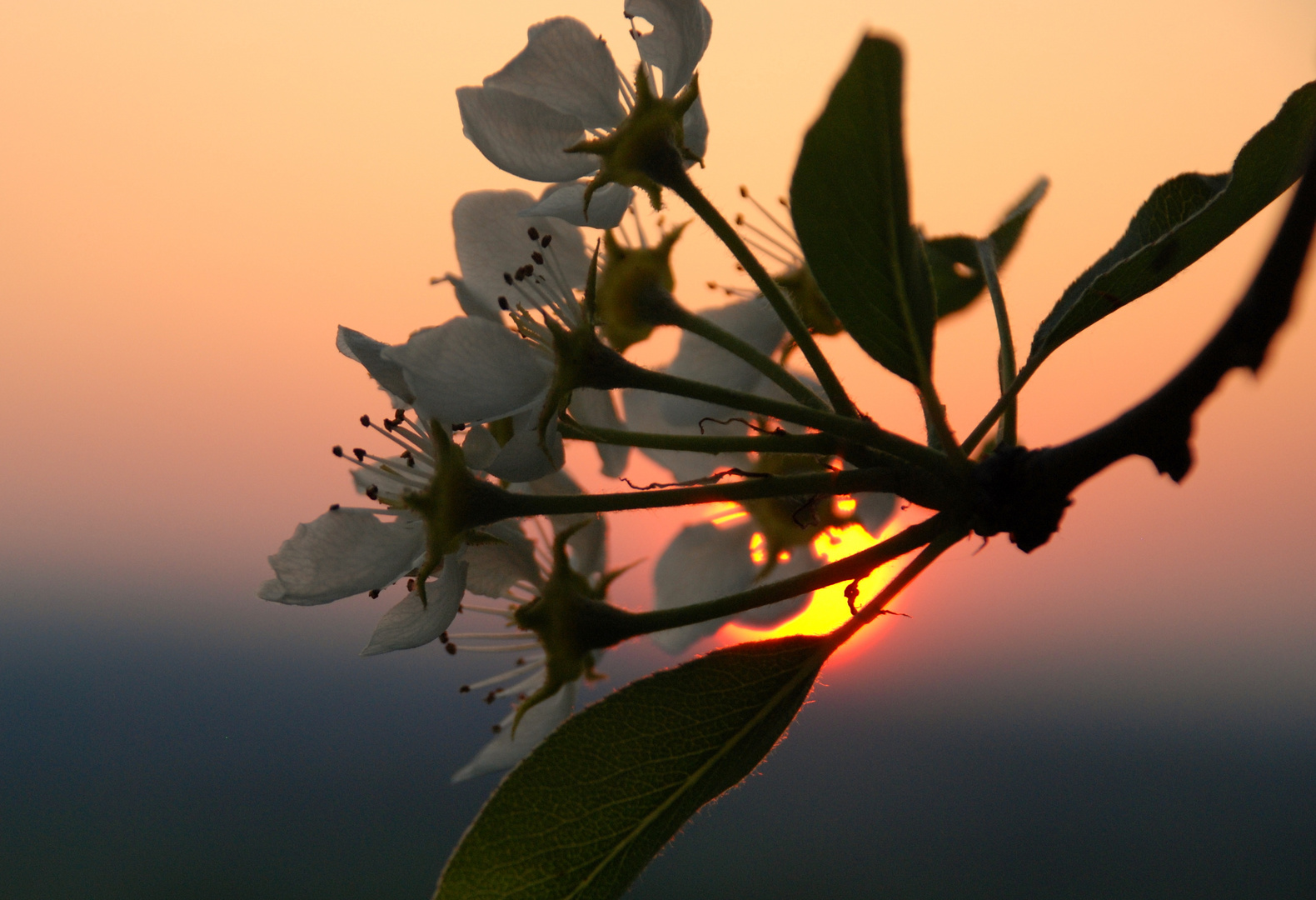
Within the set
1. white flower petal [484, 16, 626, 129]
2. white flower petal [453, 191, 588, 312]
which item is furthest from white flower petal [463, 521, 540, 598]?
white flower petal [484, 16, 626, 129]

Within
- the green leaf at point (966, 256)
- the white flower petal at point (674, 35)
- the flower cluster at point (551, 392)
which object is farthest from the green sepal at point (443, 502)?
the green leaf at point (966, 256)

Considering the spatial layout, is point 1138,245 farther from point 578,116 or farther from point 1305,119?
point 578,116

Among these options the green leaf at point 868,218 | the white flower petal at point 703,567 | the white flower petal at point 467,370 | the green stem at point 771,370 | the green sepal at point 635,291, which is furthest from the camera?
the white flower petal at point 703,567

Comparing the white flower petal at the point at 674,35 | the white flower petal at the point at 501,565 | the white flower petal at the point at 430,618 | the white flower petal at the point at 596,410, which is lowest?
the white flower petal at the point at 430,618

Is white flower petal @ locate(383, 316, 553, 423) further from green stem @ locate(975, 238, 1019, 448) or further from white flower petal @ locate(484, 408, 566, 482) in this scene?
green stem @ locate(975, 238, 1019, 448)

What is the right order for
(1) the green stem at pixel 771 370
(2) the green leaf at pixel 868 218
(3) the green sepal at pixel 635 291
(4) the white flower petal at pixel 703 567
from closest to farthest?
1. (2) the green leaf at pixel 868 218
2. (1) the green stem at pixel 771 370
3. (3) the green sepal at pixel 635 291
4. (4) the white flower petal at pixel 703 567

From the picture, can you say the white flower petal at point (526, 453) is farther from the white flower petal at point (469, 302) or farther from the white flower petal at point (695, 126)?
the white flower petal at point (695, 126)
